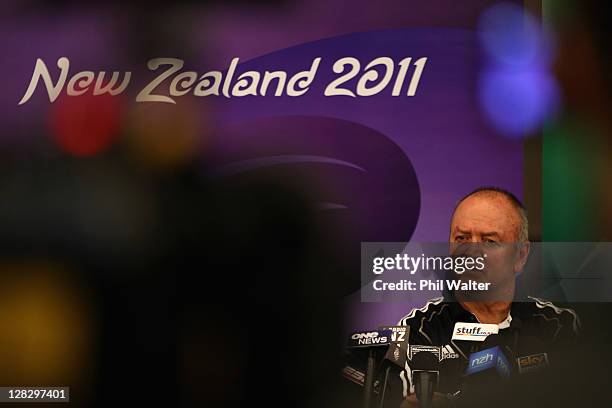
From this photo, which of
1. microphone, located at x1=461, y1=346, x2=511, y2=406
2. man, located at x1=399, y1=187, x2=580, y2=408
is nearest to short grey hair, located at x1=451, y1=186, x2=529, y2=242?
man, located at x1=399, y1=187, x2=580, y2=408

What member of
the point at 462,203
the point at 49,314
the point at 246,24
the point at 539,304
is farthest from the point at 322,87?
the point at 49,314

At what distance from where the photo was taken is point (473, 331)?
98.8 inches

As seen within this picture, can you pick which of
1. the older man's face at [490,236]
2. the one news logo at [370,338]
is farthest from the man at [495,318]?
the one news logo at [370,338]

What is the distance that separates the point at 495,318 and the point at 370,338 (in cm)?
52

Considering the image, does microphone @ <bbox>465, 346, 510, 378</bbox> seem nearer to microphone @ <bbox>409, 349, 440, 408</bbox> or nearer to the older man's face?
microphone @ <bbox>409, 349, 440, 408</bbox>

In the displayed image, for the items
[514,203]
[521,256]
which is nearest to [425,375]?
[521,256]

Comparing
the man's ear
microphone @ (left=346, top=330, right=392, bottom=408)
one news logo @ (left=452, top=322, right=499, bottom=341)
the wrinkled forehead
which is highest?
the wrinkled forehead

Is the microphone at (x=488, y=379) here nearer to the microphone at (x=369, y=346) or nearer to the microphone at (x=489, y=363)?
the microphone at (x=489, y=363)

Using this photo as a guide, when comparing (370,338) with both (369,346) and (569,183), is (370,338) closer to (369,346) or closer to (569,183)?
(369,346)

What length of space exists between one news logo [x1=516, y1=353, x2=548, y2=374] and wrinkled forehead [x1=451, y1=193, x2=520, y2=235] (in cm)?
53

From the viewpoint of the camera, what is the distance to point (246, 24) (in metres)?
2.58

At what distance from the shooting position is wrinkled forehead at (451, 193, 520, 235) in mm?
2498

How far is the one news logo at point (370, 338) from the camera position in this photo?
8.27ft

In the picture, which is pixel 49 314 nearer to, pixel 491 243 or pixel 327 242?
pixel 327 242
